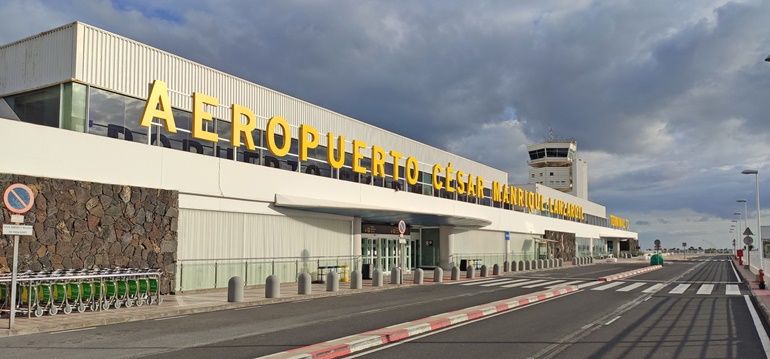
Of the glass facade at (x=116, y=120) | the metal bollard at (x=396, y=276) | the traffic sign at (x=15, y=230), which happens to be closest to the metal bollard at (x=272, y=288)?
the glass facade at (x=116, y=120)

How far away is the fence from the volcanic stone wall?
3.00 feet

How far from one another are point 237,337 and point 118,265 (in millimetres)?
9405

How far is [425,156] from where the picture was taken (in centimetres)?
4291

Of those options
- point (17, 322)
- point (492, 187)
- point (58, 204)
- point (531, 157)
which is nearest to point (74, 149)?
point (58, 204)

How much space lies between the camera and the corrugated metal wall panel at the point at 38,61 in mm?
19828

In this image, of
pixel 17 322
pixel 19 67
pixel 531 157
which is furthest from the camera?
pixel 531 157

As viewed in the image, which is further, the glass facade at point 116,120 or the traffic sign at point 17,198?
the glass facade at point 116,120

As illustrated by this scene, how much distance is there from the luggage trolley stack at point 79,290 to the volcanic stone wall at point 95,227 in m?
1.33

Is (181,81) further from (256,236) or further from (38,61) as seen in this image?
(256,236)

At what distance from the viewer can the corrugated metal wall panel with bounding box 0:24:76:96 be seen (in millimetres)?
19828

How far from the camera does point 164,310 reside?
15578 millimetres

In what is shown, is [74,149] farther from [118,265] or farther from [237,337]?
[237,337]

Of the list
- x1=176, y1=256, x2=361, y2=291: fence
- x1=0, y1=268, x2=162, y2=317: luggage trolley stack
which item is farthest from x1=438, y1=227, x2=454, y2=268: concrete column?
x1=0, y1=268, x2=162, y2=317: luggage trolley stack

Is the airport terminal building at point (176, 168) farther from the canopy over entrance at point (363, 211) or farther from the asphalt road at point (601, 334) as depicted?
the asphalt road at point (601, 334)
